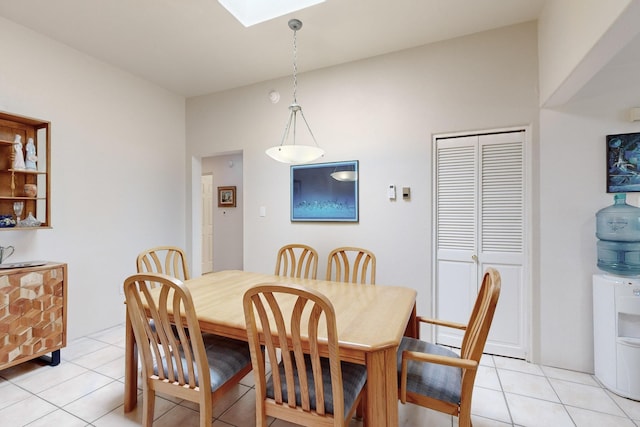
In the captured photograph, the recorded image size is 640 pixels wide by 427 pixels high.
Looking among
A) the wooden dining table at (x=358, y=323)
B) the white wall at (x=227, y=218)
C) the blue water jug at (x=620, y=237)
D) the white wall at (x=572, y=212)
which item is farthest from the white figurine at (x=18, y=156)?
the blue water jug at (x=620, y=237)

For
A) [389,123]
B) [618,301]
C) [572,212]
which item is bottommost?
[618,301]

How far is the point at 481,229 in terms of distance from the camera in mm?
2631

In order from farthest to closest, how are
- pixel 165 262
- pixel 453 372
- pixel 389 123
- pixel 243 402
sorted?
pixel 389 123 < pixel 165 262 < pixel 243 402 < pixel 453 372

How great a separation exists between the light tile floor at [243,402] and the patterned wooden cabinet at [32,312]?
0.21 m

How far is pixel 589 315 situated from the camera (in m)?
2.28

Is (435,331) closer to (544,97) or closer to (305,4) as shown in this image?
(544,97)

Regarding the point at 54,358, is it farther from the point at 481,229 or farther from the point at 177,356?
the point at 481,229

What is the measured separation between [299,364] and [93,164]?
311 cm

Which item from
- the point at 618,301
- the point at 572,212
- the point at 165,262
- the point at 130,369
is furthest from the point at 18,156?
the point at 618,301

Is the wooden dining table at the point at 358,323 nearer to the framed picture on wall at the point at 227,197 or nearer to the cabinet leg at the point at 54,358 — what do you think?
the cabinet leg at the point at 54,358

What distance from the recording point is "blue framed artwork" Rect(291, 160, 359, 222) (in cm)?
308

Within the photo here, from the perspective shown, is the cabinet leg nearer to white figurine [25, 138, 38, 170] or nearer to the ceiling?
white figurine [25, 138, 38, 170]

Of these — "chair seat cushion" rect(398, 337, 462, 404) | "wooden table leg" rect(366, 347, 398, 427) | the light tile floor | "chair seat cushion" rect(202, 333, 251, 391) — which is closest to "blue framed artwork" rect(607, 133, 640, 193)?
the light tile floor

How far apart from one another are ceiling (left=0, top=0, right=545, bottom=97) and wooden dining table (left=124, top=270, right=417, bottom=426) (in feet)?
6.99
